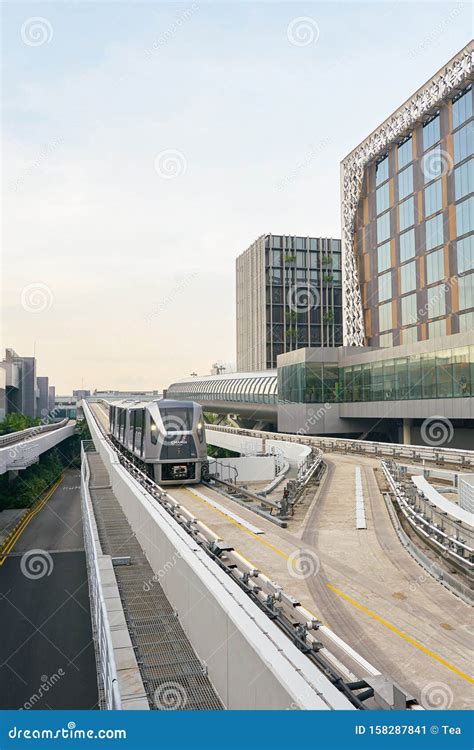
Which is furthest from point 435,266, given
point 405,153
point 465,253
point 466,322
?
point 405,153

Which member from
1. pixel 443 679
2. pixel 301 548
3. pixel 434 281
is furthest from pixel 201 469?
pixel 434 281

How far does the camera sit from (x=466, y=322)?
4869cm

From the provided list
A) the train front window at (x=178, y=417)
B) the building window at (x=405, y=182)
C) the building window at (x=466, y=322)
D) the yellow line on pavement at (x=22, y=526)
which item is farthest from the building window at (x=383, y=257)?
the yellow line on pavement at (x=22, y=526)

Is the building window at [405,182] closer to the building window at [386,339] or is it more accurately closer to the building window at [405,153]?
the building window at [405,153]

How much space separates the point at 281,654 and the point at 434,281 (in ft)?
169

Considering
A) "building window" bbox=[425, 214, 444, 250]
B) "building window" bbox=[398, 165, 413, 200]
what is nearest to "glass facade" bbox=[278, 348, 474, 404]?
"building window" bbox=[425, 214, 444, 250]

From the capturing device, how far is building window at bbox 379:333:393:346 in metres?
60.3

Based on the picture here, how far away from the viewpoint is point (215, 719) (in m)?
5.81

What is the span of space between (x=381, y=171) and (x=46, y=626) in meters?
55.5

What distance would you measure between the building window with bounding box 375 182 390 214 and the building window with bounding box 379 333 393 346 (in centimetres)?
1338

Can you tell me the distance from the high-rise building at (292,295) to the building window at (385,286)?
45569mm

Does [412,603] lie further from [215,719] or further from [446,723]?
[215,719]

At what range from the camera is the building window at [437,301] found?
169ft

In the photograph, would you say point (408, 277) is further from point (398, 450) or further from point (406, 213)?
point (398, 450)
